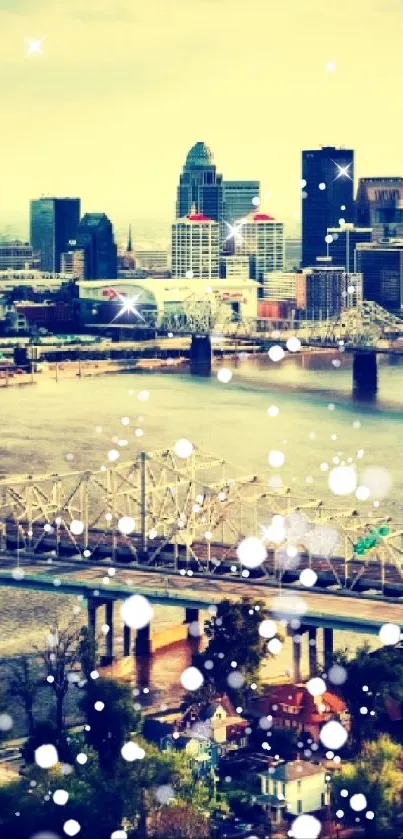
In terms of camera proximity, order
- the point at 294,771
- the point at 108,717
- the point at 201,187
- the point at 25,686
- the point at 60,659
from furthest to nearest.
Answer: the point at 201,187, the point at 60,659, the point at 25,686, the point at 108,717, the point at 294,771

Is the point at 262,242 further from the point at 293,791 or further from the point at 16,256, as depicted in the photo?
the point at 293,791

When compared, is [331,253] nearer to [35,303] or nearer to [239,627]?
[35,303]

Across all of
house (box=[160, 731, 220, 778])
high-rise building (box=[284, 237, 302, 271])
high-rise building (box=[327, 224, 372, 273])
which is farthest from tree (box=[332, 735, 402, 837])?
high-rise building (box=[284, 237, 302, 271])

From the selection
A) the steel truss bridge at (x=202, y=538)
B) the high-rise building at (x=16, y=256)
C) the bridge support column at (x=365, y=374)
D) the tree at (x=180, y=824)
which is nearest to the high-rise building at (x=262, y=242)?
the high-rise building at (x=16, y=256)

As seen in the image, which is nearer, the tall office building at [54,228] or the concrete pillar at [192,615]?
the concrete pillar at [192,615]

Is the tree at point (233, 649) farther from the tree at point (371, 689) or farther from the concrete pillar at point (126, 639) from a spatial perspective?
the concrete pillar at point (126, 639)

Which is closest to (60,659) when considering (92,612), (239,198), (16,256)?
(92,612)

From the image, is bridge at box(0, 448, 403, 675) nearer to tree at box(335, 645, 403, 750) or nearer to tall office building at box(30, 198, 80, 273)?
tree at box(335, 645, 403, 750)
